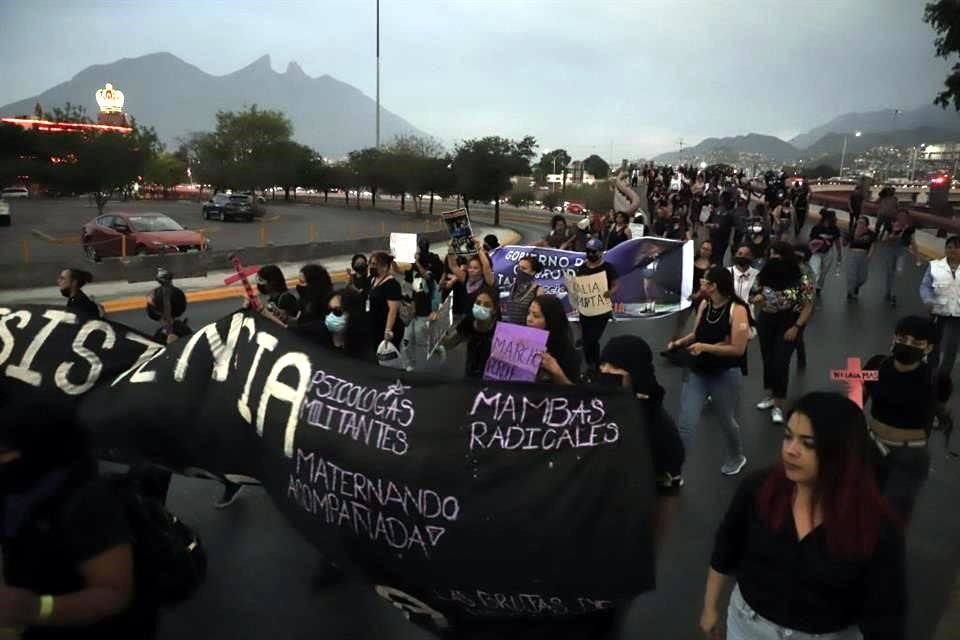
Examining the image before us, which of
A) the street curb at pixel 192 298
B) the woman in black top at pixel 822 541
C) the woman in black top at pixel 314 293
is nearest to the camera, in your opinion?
the woman in black top at pixel 822 541

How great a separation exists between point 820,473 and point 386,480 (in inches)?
62.0

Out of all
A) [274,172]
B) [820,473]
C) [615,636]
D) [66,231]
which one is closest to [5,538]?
[615,636]

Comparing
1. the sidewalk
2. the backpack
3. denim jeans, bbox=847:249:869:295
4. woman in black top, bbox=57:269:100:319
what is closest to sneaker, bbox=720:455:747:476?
the backpack

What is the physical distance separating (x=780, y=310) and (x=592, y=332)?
200 centimetres

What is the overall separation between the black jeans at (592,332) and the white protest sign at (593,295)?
2.9 inches

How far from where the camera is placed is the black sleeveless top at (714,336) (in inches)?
206

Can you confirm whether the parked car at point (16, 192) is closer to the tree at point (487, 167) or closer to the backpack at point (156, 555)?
the tree at point (487, 167)

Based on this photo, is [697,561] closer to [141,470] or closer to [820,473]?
[820,473]

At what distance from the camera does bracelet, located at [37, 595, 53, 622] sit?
6.78 ft

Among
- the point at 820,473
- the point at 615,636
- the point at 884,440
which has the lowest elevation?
the point at 615,636

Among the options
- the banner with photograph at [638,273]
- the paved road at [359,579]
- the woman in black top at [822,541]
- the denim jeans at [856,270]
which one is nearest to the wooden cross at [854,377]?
the woman in black top at [822,541]

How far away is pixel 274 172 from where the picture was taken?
6462 cm

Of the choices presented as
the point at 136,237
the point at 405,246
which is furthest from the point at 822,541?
the point at 136,237

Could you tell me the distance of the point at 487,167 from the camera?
49125mm
